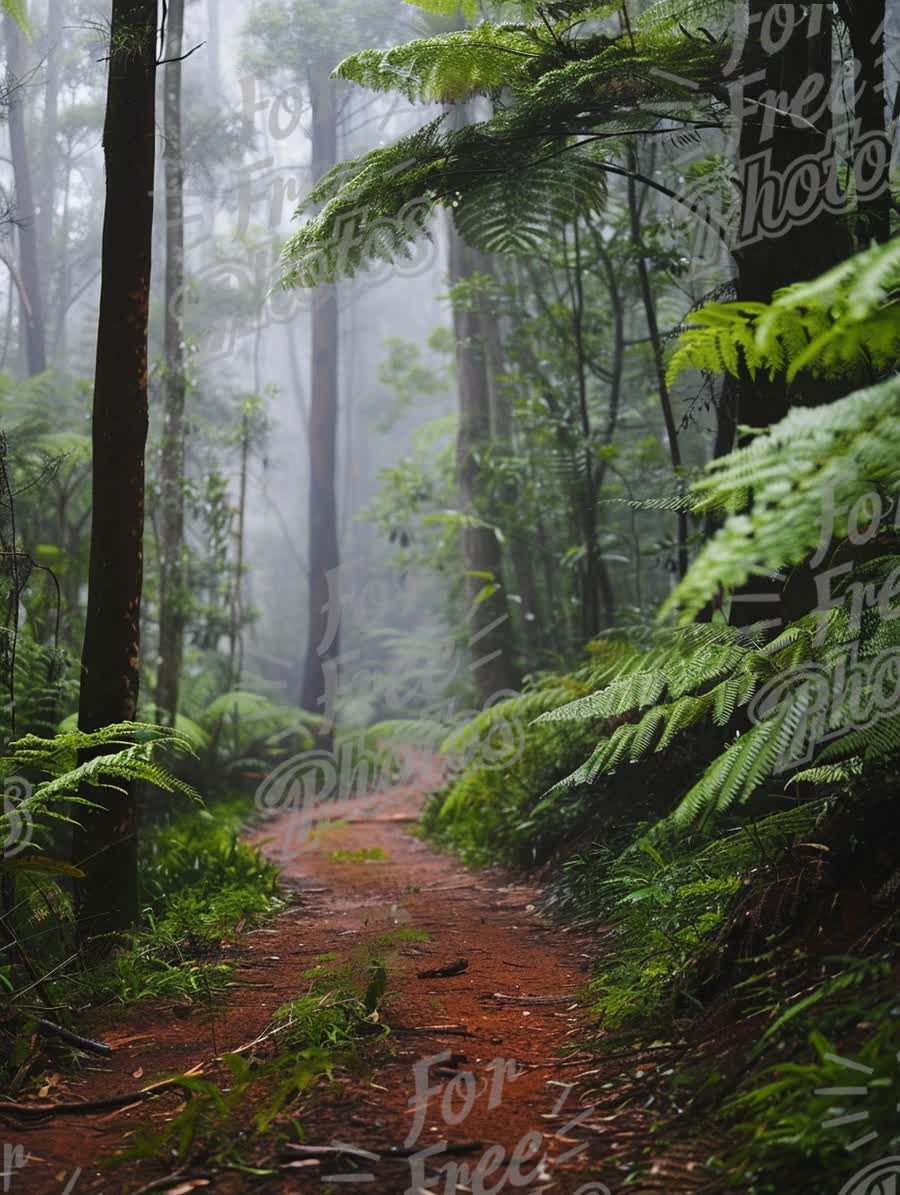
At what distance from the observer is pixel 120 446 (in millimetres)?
4062

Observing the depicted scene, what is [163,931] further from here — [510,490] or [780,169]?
[510,490]

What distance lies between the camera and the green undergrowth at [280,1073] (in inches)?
87.7

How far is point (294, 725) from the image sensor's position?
12.4 m

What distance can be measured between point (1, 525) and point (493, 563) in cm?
693

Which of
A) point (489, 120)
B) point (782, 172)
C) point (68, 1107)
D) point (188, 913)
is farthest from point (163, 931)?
point (782, 172)

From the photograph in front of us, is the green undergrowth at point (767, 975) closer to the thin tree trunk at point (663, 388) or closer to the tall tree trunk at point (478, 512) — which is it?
the thin tree trunk at point (663, 388)

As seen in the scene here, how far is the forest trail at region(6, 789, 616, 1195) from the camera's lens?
217cm

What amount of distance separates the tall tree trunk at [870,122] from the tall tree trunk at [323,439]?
1286 cm

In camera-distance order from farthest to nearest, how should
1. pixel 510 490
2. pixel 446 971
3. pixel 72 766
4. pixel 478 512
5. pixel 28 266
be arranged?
pixel 28 266, pixel 510 490, pixel 478 512, pixel 72 766, pixel 446 971

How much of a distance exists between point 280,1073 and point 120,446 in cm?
260

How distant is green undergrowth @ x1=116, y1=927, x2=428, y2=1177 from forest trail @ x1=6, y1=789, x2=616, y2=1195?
0.03 metres

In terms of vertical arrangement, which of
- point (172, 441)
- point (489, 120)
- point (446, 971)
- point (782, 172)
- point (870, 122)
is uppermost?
point (489, 120)

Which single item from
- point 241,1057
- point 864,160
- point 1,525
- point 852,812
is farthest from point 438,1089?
point 864,160

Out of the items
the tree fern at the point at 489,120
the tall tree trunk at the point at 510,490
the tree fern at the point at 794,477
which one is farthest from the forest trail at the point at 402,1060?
the tall tree trunk at the point at 510,490
